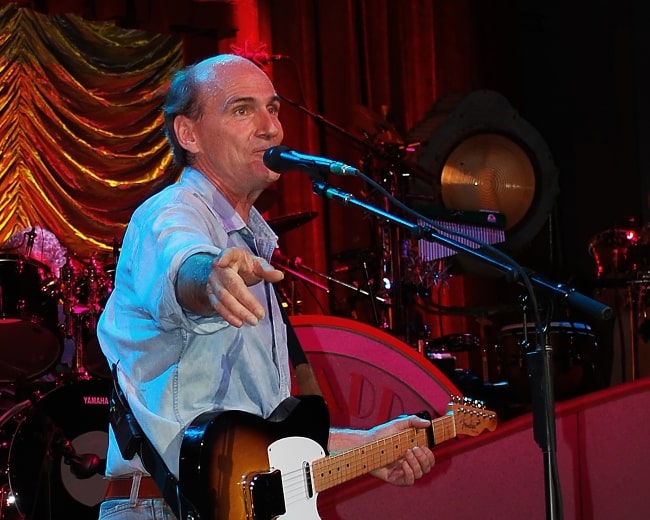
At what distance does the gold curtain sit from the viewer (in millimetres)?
7555

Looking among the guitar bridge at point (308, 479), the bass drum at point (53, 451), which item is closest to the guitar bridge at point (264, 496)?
the guitar bridge at point (308, 479)

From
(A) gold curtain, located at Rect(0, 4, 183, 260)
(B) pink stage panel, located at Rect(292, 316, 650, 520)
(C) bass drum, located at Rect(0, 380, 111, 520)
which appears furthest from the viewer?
(A) gold curtain, located at Rect(0, 4, 183, 260)

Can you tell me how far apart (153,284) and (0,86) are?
5.96 m

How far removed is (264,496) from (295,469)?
154mm

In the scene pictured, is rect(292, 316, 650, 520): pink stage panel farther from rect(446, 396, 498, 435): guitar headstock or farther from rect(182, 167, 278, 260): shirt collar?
rect(182, 167, 278, 260): shirt collar

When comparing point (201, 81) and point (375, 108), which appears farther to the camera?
point (375, 108)

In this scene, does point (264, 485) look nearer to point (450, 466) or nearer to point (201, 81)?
point (201, 81)

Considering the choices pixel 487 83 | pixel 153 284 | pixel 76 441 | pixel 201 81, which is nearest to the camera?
pixel 153 284

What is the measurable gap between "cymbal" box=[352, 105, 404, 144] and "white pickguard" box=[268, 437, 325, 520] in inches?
162

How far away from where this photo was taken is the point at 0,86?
24.7 ft

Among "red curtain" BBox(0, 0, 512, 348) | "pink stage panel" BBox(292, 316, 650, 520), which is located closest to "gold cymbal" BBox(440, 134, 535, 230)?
"red curtain" BBox(0, 0, 512, 348)

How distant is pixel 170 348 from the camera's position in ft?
7.56

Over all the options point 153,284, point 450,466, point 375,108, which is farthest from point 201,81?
point 375,108

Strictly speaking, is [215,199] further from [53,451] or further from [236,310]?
[53,451]
